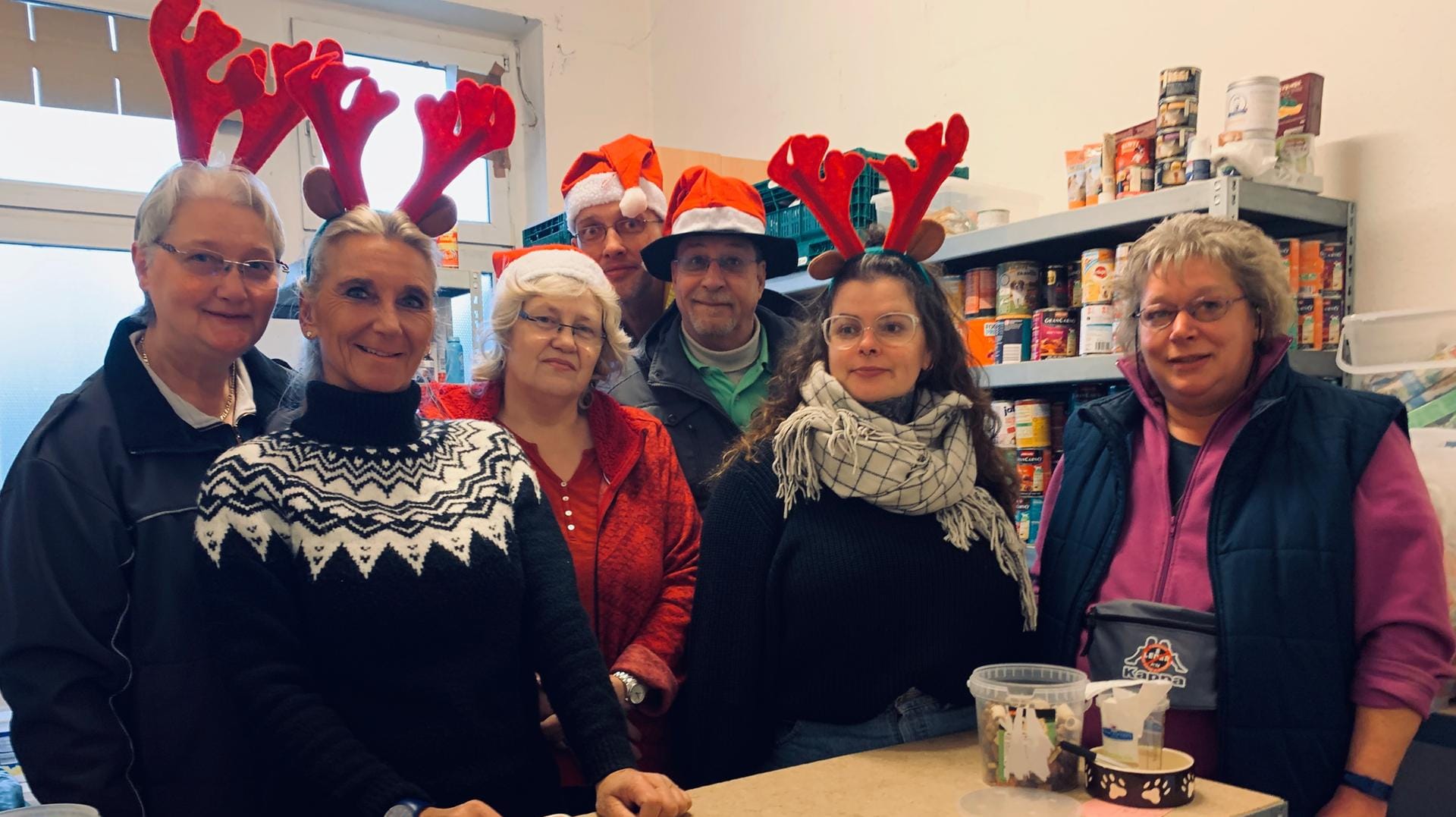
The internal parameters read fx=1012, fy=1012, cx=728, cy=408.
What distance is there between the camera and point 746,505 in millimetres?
1695

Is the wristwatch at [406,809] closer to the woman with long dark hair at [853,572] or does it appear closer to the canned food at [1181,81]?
the woman with long dark hair at [853,572]

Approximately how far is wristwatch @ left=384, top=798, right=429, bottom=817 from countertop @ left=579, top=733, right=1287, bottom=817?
1.12ft

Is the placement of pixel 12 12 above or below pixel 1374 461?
above

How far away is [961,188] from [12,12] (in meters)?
3.54

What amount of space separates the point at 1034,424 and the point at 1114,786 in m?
1.51

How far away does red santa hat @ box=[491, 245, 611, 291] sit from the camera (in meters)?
1.88

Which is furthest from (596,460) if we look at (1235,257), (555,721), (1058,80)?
(1058,80)

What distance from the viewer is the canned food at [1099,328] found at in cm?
241

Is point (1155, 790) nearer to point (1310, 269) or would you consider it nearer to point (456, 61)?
point (1310, 269)

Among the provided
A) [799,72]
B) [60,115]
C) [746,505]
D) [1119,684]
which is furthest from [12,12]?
[1119,684]

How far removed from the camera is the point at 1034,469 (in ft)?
8.93

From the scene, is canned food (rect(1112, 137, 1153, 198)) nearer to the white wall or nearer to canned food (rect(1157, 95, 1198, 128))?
canned food (rect(1157, 95, 1198, 128))

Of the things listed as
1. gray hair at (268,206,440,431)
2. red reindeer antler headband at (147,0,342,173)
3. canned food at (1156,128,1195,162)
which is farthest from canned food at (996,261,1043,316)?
red reindeer antler headband at (147,0,342,173)

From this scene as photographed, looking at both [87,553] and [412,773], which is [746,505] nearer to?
[412,773]
